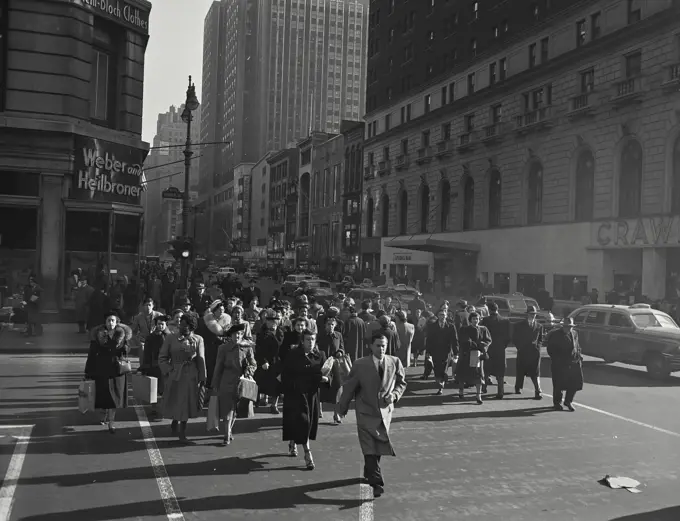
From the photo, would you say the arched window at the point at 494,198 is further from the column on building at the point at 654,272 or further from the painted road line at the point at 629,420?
the painted road line at the point at 629,420

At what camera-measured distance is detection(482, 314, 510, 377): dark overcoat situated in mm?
14188

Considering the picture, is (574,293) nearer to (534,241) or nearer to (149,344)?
(534,241)

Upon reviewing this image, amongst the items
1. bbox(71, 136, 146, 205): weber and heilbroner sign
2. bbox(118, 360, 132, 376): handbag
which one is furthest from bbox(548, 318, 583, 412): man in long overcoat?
bbox(71, 136, 146, 205): weber and heilbroner sign

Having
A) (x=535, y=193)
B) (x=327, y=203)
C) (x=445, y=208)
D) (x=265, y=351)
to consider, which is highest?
(x=327, y=203)

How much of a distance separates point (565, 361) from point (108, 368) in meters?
7.85

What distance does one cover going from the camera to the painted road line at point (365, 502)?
6.72 meters

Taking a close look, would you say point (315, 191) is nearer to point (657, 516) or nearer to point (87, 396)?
point (87, 396)

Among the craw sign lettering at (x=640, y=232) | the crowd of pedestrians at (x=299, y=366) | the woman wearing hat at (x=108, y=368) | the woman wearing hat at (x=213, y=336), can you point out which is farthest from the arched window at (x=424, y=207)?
the woman wearing hat at (x=108, y=368)

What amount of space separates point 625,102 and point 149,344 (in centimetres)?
2908

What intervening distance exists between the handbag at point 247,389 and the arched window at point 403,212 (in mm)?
55386

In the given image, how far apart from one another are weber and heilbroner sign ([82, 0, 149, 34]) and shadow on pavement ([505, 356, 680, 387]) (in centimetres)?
1776

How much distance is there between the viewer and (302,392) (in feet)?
28.3

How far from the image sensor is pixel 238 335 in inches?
383

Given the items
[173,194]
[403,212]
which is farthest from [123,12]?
[403,212]
